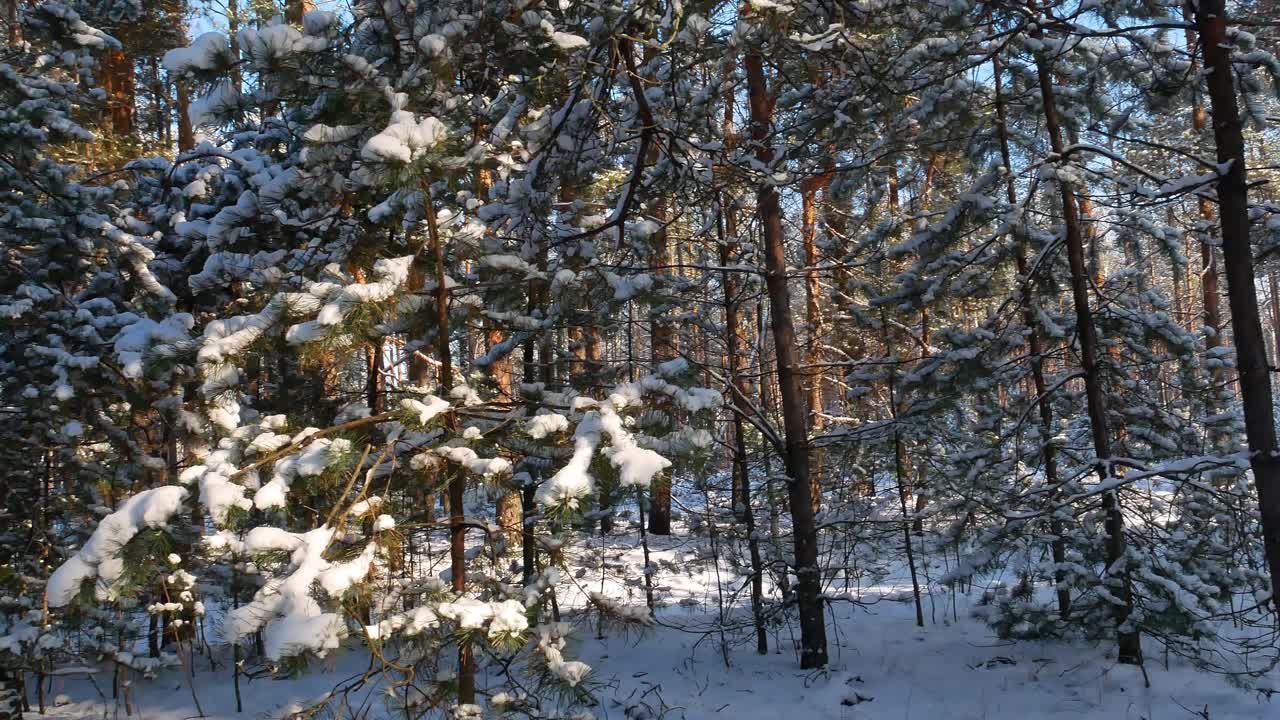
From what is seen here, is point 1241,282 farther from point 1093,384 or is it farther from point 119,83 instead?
point 119,83

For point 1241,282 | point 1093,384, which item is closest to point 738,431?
point 1093,384

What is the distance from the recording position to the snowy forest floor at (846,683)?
19.2 ft

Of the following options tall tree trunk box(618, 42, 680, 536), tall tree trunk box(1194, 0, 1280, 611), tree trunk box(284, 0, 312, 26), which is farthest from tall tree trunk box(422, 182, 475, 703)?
tree trunk box(284, 0, 312, 26)

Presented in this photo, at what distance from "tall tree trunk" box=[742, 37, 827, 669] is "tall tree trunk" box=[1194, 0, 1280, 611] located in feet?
10.9

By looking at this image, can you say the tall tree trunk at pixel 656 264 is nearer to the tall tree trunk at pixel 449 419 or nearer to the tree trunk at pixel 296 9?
the tall tree trunk at pixel 449 419

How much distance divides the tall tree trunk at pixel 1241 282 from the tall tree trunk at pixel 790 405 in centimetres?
332

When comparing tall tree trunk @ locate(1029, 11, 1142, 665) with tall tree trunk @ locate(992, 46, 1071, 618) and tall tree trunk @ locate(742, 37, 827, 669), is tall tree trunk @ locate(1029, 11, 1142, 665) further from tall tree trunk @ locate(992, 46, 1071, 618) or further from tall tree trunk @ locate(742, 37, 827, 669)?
tall tree trunk @ locate(742, 37, 827, 669)

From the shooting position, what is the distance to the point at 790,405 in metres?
6.93

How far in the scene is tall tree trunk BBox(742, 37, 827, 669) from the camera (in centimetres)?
675

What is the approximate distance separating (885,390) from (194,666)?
9.94m

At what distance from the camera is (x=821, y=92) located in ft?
22.2

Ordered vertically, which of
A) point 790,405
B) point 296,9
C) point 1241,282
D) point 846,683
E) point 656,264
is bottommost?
point 846,683

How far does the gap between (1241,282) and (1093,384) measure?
2.73 metres

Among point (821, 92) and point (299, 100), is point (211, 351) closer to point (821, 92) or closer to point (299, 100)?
point (299, 100)
